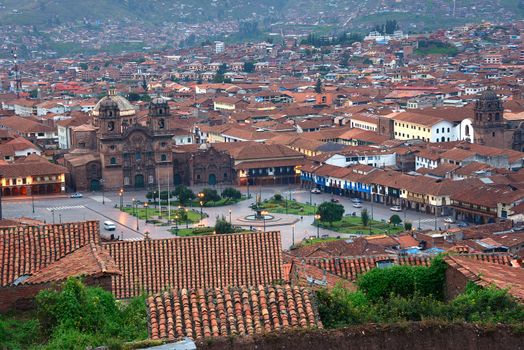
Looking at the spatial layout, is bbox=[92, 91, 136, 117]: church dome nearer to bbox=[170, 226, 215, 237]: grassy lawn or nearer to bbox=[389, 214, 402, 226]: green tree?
bbox=[170, 226, 215, 237]: grassy lawn

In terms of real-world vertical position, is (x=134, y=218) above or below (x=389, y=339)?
below

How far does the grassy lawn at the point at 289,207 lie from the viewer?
4892cm

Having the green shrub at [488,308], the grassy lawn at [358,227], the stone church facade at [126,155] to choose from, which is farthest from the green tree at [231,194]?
the green shrub at [488,308]

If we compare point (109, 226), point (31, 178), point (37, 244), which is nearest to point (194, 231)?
point (109, 226)

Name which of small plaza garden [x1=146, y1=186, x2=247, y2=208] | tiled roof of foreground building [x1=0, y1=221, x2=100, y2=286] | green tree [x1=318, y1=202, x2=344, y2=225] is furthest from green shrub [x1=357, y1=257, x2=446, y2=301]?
small plaza garden [x1=146, y1=186, x2=247, y2=208]

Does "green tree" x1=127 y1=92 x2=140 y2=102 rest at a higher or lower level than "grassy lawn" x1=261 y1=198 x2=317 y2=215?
A: higher

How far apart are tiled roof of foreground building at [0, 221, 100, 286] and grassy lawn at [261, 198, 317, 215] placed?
109ft

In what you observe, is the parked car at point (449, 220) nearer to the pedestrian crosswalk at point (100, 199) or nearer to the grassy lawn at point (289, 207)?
the grassy lawn at point (289, 207)

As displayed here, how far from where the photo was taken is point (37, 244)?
50.1ft

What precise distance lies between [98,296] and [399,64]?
109723mm

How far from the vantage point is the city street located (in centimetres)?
4409

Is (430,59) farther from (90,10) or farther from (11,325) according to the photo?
(11,325)

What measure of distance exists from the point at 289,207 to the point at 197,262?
1340 inches

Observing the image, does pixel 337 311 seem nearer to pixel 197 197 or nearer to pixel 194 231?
pixel 194 231
